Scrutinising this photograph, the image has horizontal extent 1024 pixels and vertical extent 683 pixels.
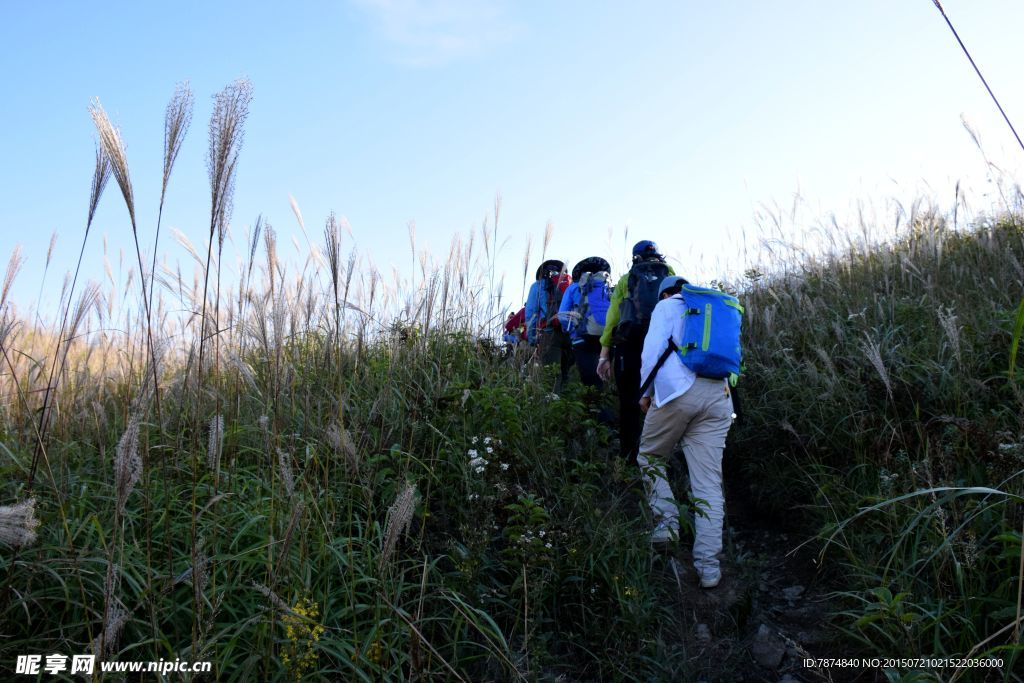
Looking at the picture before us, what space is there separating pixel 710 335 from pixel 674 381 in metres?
0.39

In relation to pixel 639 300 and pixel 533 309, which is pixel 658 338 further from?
pixel 533 309

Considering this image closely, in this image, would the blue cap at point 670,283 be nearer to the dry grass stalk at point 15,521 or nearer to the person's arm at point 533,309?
the person's arm at point 533,309

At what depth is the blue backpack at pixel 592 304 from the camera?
638cm

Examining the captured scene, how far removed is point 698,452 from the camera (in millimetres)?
4734

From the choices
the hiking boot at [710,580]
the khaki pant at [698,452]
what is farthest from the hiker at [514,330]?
the hiking boot at [710,580]

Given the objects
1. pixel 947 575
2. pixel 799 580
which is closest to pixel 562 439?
pixel 799 580

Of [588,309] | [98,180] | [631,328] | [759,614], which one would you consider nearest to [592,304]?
[588,309]

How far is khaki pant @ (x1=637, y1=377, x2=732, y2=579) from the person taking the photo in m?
4.48

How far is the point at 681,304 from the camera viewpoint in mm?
4832

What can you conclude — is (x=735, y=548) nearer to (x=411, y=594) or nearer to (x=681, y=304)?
(x=681, y=304)

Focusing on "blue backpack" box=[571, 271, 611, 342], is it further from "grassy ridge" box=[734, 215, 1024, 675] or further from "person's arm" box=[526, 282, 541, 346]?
"grassy ridge" box=[734, 215, 1024, 675]

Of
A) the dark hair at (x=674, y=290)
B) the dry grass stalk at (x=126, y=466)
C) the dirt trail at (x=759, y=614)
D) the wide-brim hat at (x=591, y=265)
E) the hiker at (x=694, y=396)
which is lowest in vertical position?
the dirt trail at (x=759, y=614)

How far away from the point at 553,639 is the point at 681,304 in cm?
238

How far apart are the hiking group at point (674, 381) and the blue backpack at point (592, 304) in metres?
0.50
